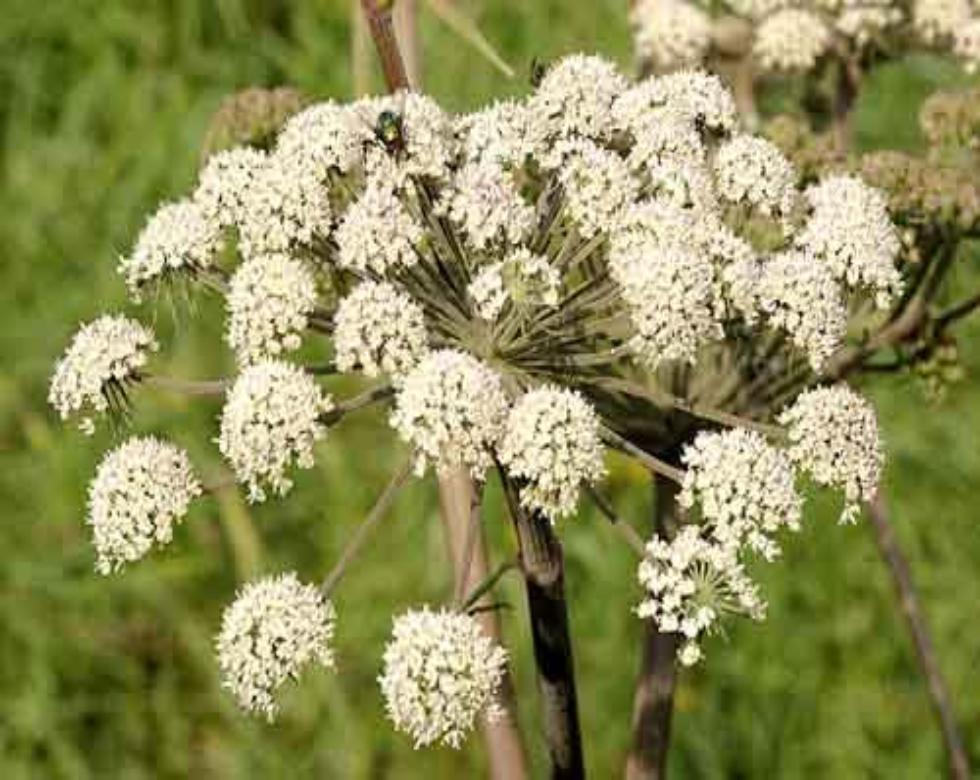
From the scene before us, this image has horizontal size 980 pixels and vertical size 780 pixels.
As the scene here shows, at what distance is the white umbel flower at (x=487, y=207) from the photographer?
8.98 feet

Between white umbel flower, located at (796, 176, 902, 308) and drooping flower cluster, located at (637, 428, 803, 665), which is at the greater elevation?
white umbel flower, located at (796, 176, 902, 308)

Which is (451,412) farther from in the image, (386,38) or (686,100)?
(686,100)

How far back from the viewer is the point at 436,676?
2533mm

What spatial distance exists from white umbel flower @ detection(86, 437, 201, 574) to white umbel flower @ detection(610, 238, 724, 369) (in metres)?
0.72

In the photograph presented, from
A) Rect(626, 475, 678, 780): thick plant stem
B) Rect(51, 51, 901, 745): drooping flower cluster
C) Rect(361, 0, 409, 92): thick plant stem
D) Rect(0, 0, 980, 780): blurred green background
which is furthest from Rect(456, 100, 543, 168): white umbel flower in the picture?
Rect(0, 0, 980, 780): blurred green background

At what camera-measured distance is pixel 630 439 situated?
3.28 m

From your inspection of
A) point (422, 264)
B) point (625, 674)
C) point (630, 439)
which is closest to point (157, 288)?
point (422, 264)

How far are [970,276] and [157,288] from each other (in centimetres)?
466

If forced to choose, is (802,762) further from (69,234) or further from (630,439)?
(69,234)

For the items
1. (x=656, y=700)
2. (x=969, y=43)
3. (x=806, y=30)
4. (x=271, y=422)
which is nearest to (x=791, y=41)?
(x=806, y=30)

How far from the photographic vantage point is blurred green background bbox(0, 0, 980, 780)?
20.6 ft

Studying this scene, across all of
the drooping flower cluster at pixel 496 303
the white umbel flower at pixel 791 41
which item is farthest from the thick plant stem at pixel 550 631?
the white umbel flower at pixel 791 41

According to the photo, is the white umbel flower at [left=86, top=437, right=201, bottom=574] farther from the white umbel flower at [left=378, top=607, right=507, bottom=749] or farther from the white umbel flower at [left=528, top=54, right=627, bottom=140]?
the white umbel flower at [left=528, top=54, right=627, bottom=140]

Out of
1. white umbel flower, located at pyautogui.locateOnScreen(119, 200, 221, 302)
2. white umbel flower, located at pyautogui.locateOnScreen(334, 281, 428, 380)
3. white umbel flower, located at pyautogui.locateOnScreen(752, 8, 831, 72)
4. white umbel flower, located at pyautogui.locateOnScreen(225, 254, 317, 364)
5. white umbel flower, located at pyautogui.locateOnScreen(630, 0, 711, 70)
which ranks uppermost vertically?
white umbel flower, located at pyautogui.locateOnScreen(630, 0, 711, 70)
